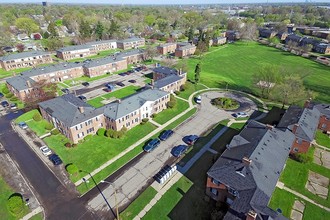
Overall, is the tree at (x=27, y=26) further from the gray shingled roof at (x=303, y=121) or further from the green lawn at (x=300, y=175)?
the green lawn at (x=300, y=175)

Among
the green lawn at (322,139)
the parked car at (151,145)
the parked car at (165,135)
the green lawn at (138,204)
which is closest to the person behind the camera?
the green lawn at (138,204)

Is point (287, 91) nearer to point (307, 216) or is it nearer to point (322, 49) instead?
point (307, 216)

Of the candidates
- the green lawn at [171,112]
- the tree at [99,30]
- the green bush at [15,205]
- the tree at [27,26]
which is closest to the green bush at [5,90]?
the green lawn at [171,112]

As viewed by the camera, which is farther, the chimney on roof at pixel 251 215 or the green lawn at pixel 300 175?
the green lawn at pixel 300 175

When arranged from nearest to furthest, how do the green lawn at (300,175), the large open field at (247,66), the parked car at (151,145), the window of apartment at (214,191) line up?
the window of apartment at (214,191) < the green lawn at (300,175) < the parked car at (151,145) < the large open field at (247,66)

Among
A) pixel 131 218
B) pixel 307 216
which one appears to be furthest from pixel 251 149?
pixel 131 218

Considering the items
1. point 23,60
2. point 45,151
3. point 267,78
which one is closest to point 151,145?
point 45,151
